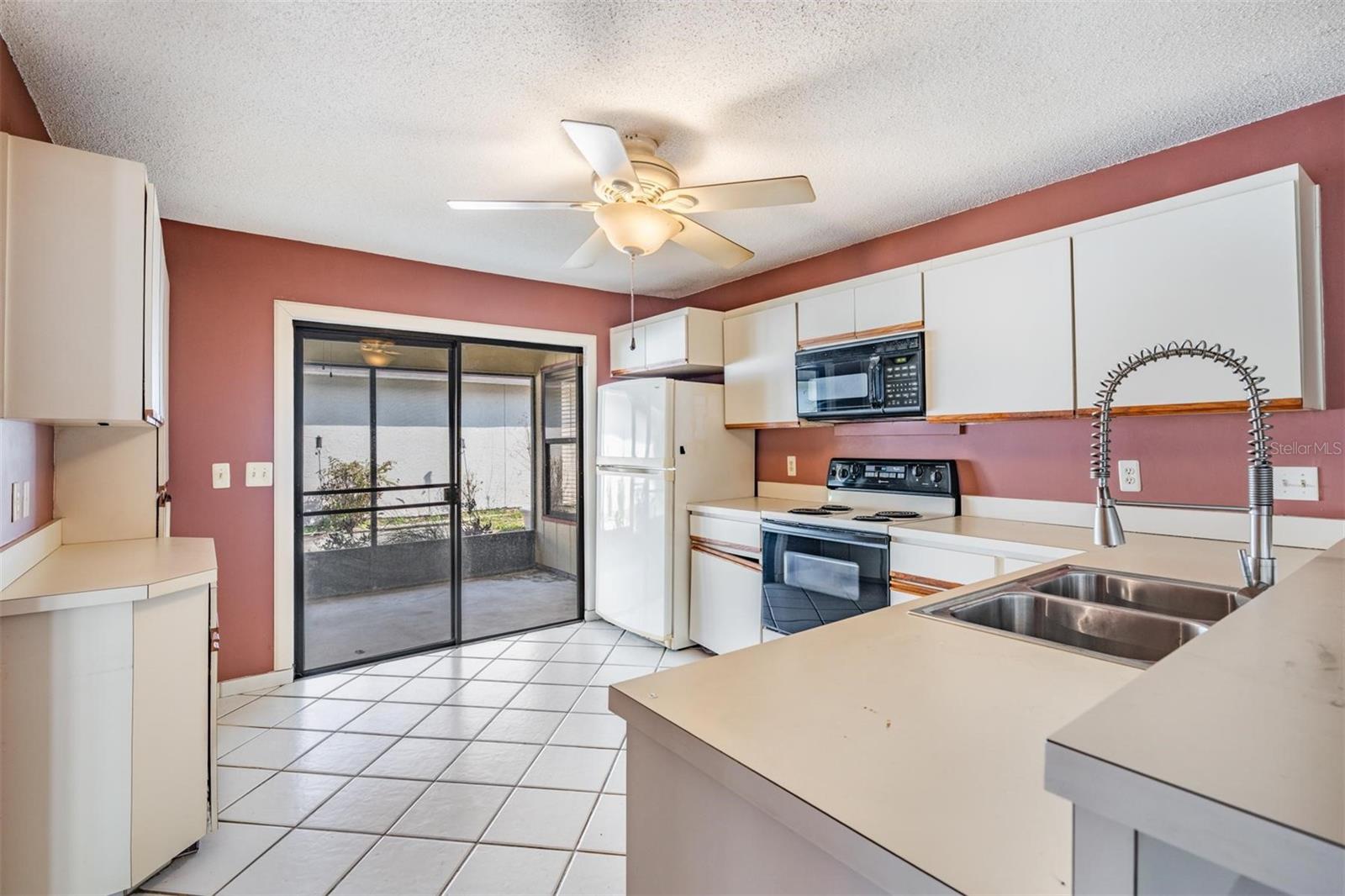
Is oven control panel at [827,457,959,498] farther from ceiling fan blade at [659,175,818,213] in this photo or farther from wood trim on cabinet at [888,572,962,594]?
ceiling fan blade at [659,175,818,213]

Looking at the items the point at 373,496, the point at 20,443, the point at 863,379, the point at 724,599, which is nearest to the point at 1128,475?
the point at 863,379

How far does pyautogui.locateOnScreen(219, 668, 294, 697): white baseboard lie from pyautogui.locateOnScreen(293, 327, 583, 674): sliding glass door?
96mm

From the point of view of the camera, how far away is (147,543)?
7.75 feet

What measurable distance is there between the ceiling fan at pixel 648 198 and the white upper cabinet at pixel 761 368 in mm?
1202

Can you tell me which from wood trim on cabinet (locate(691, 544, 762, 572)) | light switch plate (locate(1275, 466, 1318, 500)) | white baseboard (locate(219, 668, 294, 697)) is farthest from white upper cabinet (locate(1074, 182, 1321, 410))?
white baseboard (locate(219, 668, 294, 697))

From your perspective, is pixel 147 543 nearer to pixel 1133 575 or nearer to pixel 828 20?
pixel 828 20

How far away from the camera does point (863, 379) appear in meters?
3.04

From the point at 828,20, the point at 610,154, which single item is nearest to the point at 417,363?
the point at 610,154

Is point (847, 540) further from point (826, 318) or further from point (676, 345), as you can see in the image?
point (676, 345)

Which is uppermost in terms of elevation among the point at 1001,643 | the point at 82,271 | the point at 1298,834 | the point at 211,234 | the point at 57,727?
the point at 211,234

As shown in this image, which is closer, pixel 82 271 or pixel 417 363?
pixel 82 271

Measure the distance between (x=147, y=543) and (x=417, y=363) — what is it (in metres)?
1.67

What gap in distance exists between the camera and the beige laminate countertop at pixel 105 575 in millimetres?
1571

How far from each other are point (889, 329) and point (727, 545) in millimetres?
1417
